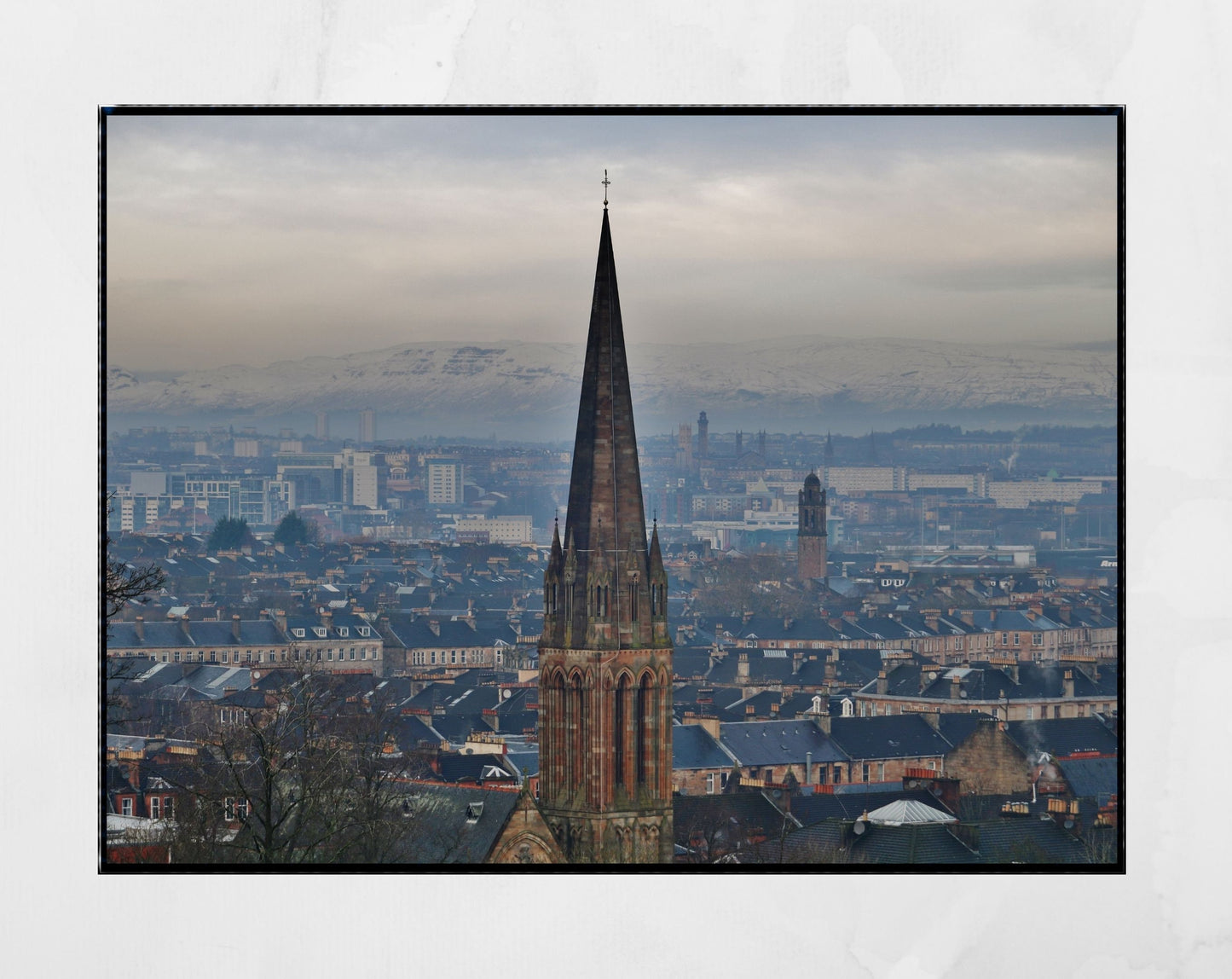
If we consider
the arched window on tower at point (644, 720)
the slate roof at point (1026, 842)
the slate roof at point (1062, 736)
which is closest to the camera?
the slate roof at point (1062, 736)

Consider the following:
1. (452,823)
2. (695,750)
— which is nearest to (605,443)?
(452,823)

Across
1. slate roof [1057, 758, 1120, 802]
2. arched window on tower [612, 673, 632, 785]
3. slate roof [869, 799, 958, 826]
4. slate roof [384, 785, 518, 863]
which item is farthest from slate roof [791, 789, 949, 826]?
arched window on tower [612, 673, 632, 785]

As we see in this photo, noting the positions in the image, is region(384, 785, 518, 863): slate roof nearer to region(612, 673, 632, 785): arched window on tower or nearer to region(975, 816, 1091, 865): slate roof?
region(975, 816, 1091, 865): slate roof

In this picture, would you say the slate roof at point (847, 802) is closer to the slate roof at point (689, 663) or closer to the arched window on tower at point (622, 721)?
the arched window on tower at point (622, 721)

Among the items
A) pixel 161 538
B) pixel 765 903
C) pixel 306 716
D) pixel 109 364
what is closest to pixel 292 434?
pixel 161 538

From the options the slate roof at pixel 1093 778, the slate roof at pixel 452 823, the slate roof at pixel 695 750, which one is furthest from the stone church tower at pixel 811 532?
the slate roof at pixel 695 750

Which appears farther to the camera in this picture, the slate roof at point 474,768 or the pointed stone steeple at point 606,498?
the slate roof at point 474,768
